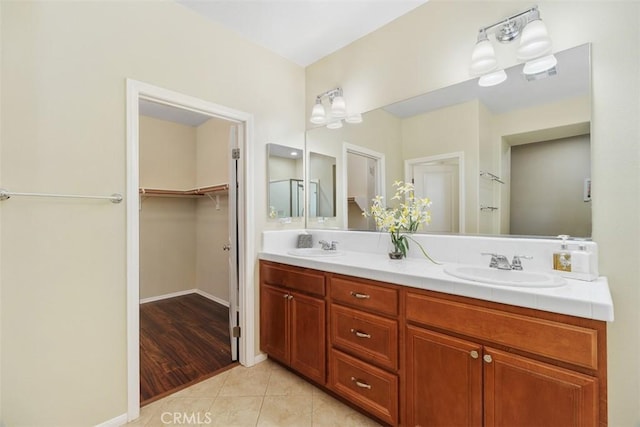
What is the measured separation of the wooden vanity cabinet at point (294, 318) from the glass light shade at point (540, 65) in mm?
1643

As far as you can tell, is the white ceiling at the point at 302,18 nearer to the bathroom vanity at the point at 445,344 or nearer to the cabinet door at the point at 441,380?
the bathroom vanity at the point at 445,344

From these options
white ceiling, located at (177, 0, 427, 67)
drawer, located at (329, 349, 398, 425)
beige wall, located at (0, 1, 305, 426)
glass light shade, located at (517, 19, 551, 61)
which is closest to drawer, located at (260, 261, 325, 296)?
drawer, located at (329, 349, 398, 425)

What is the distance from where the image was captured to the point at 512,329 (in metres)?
1.06

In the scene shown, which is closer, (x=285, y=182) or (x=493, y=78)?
(x=493, y=78)

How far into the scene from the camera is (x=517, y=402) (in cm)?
105

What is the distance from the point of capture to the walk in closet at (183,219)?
3422mm

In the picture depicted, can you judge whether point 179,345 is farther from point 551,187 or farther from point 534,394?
point 551,187

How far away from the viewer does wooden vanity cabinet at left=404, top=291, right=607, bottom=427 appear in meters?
0.93

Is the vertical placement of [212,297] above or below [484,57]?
below

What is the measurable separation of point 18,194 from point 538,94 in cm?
266

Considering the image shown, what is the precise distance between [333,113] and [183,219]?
9.39 ft

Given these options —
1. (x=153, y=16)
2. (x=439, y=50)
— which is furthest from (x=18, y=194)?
(x=439, y=50)

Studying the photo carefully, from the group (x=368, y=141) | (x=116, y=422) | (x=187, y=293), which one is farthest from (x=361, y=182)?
(x=187, y=293)

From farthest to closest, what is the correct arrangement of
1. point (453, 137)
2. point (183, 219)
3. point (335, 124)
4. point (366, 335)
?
point (183, 219)
point (335, 124)
point (453, 137)
point (366, 335)
